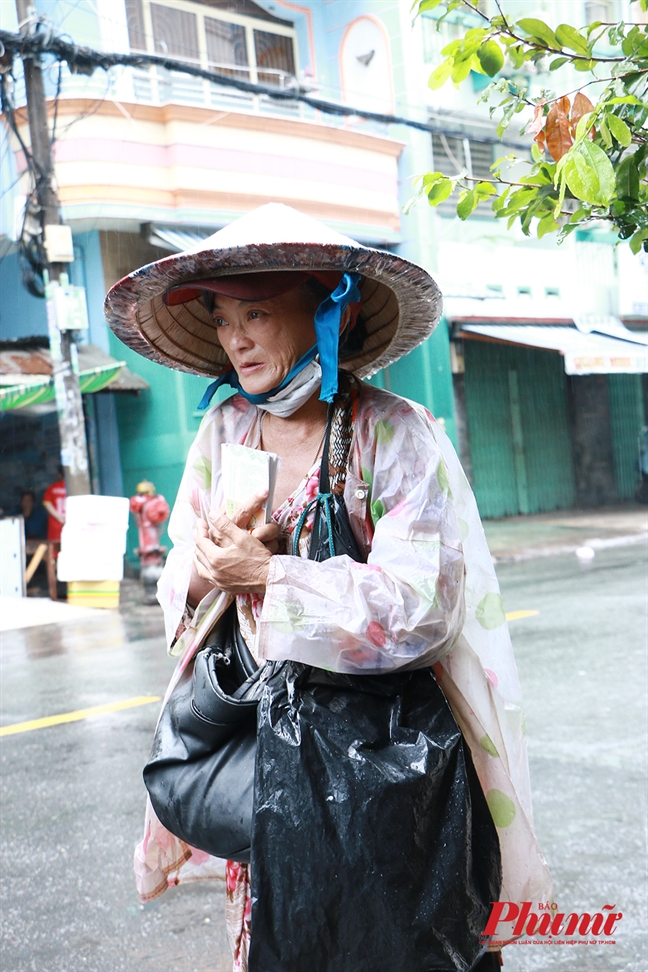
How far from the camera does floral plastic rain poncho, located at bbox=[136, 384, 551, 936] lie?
5.39 feet

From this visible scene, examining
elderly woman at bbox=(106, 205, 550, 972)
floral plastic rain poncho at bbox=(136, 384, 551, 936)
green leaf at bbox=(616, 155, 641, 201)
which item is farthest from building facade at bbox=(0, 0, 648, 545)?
floral plastic rain poncho at bbox=(136, 384, 551, 936)

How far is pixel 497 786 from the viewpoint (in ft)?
5.96

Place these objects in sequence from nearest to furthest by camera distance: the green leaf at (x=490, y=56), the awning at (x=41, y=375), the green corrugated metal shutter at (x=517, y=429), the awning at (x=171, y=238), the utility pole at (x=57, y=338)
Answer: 1. the green leaf at (x=490, y=56)
2. the utility pole at (x=57, y=338)
3. the awning at (x=41, y=375)
4. the awning at (x=171, y=238)
5. the green corrugated metal shutter at (x=517, y=429)

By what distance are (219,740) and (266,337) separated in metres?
0.74

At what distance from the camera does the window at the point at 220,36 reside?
475 inches

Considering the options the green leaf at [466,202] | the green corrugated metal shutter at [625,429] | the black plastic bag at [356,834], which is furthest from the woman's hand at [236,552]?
the green corrugated metal shutter at [625,429]

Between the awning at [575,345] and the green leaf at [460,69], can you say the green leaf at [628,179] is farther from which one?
the awning at [575,345]

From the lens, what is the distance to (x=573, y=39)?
1.92 metres

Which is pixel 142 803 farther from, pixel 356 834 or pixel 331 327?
pixel 331 327

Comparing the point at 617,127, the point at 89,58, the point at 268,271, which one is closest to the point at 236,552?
the point at 268,271

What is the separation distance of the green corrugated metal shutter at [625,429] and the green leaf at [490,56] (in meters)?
17.3

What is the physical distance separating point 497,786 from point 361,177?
45.1ft

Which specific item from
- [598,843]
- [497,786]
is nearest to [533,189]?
[497,786]

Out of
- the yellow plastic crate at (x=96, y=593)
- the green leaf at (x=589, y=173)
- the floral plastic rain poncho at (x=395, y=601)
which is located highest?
the green leaf at (x=589, y=173)
